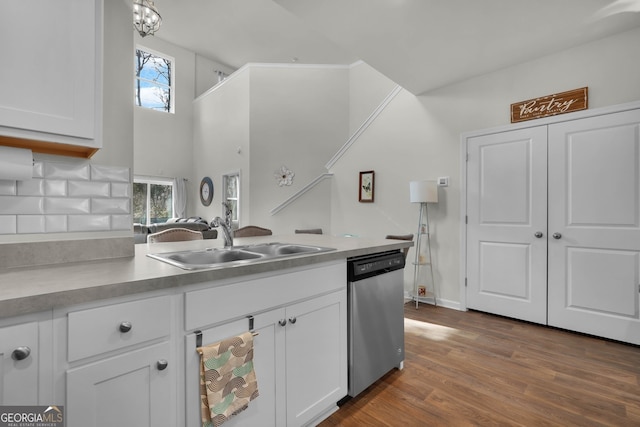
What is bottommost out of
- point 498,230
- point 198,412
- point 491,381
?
point 491,381

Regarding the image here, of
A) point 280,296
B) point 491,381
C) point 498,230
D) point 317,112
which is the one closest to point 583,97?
point 498,230

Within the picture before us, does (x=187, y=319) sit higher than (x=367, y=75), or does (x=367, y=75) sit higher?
(x=367, y=75)

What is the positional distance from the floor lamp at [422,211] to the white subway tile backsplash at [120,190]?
2.96 meters

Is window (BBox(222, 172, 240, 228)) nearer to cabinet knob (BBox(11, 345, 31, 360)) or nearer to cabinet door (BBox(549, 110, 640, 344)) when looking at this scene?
cabinet door (BBox(549, 110, 640, 344))

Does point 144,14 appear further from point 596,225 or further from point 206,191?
point 596,225

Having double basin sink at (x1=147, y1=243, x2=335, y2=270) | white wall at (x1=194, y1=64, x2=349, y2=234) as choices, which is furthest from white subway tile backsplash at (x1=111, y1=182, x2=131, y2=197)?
white wall at (x1=194, y1=64, x2=349, y2=234)

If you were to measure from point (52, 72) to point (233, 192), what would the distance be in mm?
6585

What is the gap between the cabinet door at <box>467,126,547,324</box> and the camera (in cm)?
309

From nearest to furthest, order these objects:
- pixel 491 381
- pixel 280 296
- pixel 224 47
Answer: pixel 280 296 → pixel 491 381 → pixel 224 47

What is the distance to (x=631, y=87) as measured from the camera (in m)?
2.63

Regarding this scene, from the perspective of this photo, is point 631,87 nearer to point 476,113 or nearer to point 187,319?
point 476,113

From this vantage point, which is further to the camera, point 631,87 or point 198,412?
point 631,87

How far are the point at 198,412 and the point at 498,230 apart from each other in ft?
10.8

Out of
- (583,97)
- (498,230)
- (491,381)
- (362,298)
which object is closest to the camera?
(362,298)
